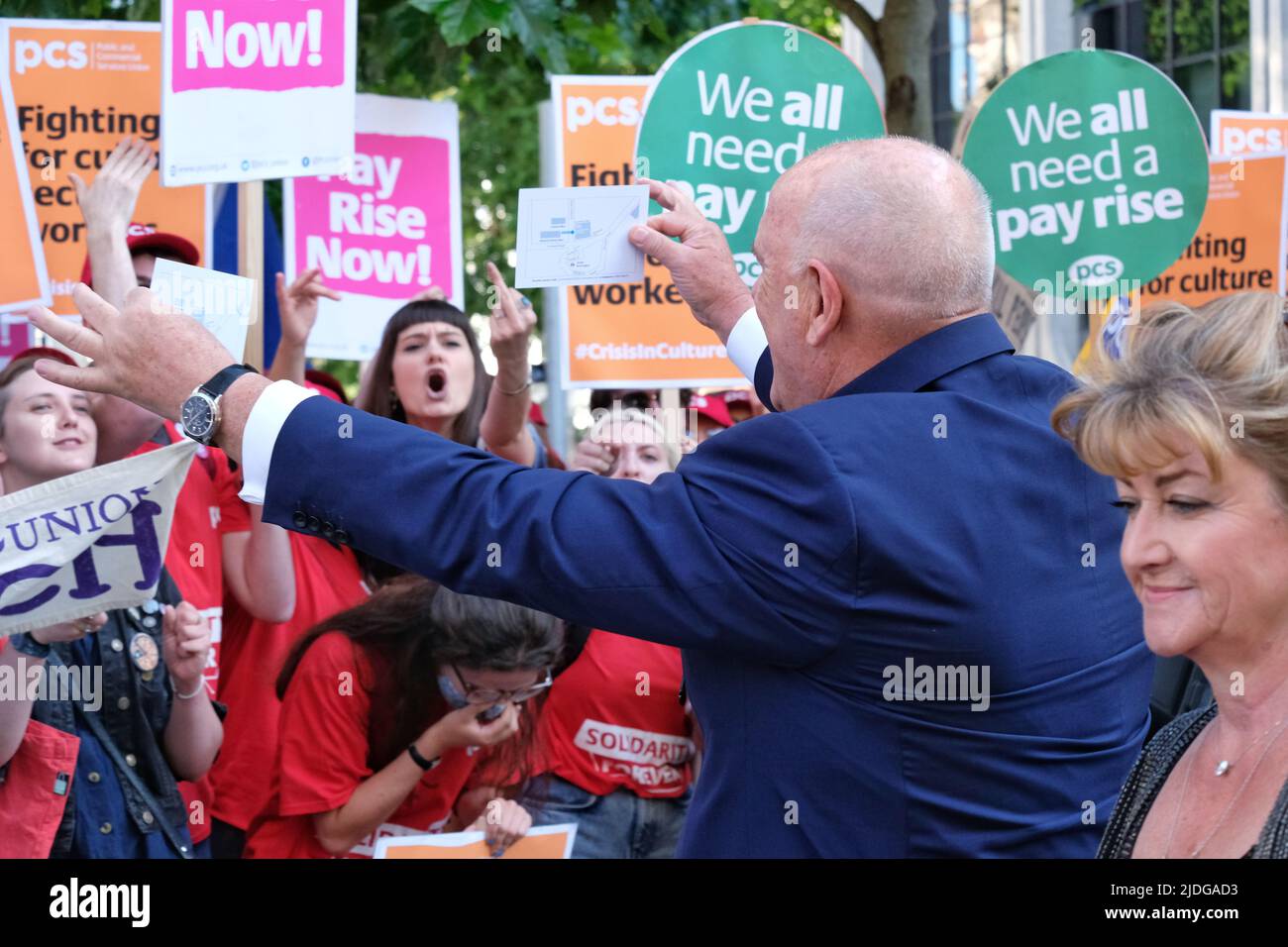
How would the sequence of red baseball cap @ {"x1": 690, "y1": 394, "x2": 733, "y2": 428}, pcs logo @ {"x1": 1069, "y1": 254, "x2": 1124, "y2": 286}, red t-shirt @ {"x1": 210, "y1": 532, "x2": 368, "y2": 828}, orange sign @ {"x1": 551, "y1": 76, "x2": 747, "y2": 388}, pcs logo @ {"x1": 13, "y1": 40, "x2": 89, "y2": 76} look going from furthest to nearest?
red baseball cap @ {"x1": 690, "y1": 394, "x2": 733, "y2": 428} → pcs logo @ {"x1": 1069, "y1": 254, "x2": 1124, "y2": 286} → orange sign @ {"x1": 551, "y1": 76, "x2": 747, "y2": 388} → pcs logo @ {"x1": 13, "y1": 40, "x2": 89, "y2": 76} → red t-shirt @ {"x1": 210, "y1": 532, "x2": 368, "y2": 828}

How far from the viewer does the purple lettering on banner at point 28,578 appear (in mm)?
3150

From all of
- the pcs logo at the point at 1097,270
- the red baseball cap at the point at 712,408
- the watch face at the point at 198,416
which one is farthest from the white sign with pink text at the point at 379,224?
the watch face at the point at 198,416

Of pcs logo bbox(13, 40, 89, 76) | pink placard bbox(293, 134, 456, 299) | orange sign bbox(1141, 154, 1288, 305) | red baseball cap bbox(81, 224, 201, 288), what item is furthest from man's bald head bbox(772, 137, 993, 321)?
orange sign bbox(1141, 154, 1288, 305)

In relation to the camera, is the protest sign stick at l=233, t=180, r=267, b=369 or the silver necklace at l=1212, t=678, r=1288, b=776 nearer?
the silver necklace at l=1212, t=678, r=1288, b=776

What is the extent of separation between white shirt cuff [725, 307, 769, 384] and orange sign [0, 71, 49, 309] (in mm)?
2545

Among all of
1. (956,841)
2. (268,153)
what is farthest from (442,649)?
(956,841)

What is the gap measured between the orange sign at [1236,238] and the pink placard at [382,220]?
2988 mm

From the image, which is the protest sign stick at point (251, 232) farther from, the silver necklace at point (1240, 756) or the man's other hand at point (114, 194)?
the silver necklace at point (1240, 756)

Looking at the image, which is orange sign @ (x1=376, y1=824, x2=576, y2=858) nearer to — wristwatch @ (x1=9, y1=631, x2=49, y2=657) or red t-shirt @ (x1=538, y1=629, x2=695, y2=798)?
red t-shirt @ (x1=538, y1=629, x2=695, y2=798)

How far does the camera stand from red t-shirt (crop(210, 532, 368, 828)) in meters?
4.17

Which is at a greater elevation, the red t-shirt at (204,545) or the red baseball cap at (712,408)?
the red baseball cap at (712,408)

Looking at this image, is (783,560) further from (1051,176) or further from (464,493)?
(1051,176)

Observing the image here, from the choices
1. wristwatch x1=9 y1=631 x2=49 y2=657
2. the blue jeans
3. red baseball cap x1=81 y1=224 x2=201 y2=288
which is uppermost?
red baseball cap x1=81 y1=224 x2=201 y2=288
